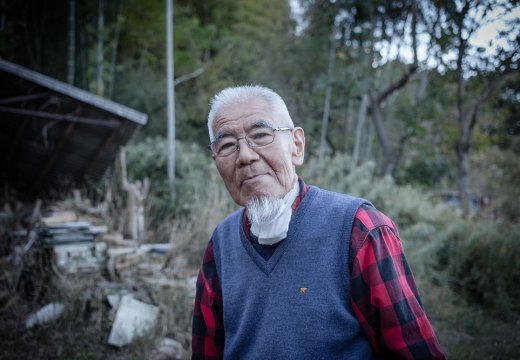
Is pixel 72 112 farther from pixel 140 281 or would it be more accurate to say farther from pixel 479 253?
pixel 479 253

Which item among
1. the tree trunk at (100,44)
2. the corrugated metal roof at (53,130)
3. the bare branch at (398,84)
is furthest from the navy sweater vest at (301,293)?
the tree trunk at (100,44)

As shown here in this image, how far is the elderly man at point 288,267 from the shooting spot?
44.1 inches

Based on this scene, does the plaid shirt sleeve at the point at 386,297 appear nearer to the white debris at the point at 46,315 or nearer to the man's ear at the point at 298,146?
the man's ear at the point at 298,146

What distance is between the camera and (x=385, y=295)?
109 centimetres

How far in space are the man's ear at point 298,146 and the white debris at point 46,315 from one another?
3363 millimetres

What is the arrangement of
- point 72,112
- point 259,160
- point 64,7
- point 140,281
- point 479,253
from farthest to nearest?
point 64,7 → point 72,112 → point 479,253 → point 140,281 → point 259,160

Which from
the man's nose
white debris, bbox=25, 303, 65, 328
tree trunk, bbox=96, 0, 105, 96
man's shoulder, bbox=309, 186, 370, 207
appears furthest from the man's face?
tree trunk, bbox=96, 0, 105, 96

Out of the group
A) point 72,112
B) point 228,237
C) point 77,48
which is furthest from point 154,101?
point 228,237

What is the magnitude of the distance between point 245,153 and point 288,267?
0.47 m

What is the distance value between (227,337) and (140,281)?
3469 millimetres

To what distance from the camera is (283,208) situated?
52.4 inches

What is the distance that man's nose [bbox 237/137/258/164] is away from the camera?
136 centimetres

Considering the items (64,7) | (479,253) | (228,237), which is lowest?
(479,253)

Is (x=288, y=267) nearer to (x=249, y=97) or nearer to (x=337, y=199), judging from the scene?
(x=337, y=199)
